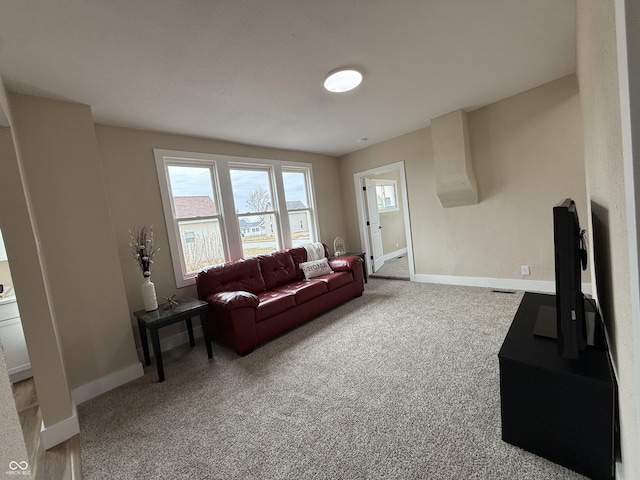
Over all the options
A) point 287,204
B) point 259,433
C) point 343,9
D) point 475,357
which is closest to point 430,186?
point 287,204

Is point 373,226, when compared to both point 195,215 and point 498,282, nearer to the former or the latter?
point 498,282

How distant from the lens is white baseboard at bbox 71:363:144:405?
2.24 metres

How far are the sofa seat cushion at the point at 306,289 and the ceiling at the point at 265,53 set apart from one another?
2.03 metres

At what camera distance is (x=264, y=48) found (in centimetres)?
185

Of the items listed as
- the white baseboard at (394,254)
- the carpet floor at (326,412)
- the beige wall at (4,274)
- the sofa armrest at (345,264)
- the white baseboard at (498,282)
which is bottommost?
the carpet floor at (326,412)

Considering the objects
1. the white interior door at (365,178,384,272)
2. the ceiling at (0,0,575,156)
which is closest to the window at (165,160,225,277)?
the ceiling at (0,0,575,156)

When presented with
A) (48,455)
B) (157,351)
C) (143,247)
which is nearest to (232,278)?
(143,247)

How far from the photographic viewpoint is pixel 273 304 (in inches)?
116

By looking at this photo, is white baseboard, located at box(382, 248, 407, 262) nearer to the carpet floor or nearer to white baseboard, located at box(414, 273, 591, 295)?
white baseboard, located at box(414, 273, 591, 295)

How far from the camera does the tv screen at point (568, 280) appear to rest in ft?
3.71

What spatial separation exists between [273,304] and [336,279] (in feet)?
3.57

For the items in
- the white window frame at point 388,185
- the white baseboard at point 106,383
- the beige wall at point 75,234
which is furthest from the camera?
the white window frame at point 388,185

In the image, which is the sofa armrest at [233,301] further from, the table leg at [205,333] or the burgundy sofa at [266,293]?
the table leg at [205,333]

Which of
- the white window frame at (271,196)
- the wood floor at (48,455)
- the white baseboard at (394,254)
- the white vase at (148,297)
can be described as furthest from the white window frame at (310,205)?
the wood floor at (48,455)
